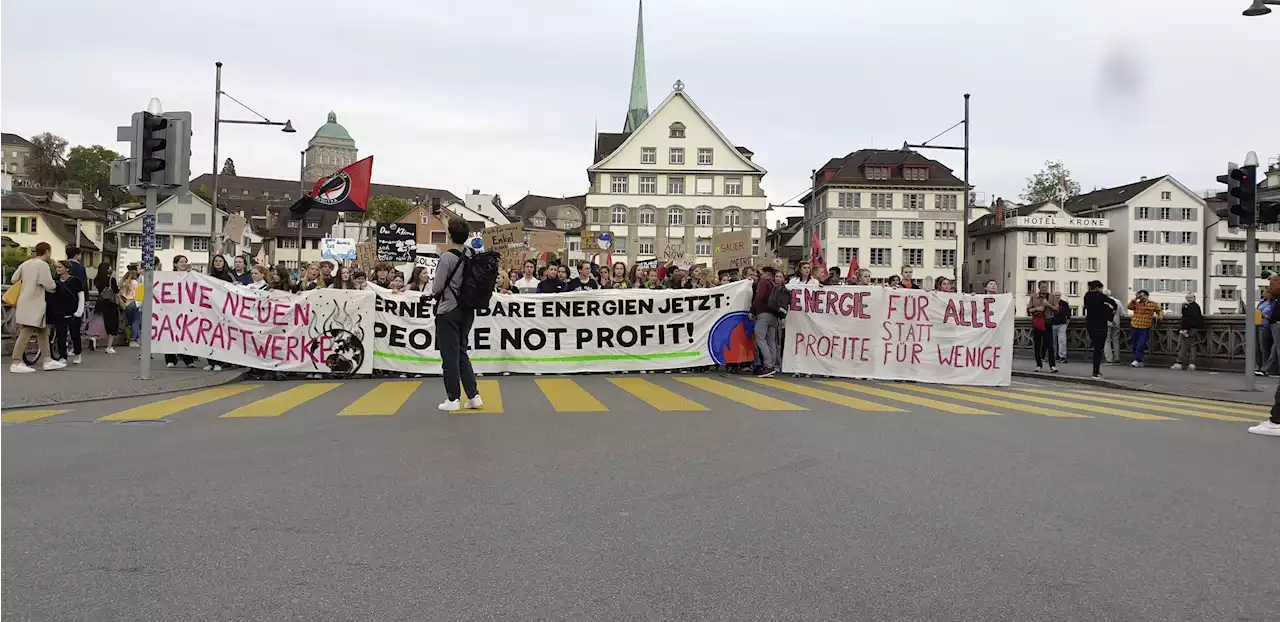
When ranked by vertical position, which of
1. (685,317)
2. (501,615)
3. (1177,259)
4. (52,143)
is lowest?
(501,615)

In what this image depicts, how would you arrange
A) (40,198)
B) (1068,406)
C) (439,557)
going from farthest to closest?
(40,198)
(1068,406)
(439,557)

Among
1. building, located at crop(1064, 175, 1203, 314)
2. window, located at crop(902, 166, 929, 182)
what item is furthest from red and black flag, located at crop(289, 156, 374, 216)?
building, located at crop(1064, 175, 1203, 314)

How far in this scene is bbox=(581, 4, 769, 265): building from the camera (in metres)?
92.7

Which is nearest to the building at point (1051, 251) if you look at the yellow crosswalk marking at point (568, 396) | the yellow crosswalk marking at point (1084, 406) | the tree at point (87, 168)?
the yellow crosswalk marking at point (1084, 406)

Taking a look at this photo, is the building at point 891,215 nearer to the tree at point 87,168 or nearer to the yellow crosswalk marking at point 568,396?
the yellow crosswalk marking at point 568,396

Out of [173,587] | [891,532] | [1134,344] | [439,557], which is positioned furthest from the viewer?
[1134,344]

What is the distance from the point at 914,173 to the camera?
96750 millimetres

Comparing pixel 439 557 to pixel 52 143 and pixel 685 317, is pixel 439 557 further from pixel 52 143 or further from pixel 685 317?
pixel 52 143

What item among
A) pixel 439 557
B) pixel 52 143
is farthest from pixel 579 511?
pixel 52 143

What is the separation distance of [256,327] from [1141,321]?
17648 mm

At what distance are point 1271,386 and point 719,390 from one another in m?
9.63

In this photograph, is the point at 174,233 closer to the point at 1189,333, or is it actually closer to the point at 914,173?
the point at 914,173

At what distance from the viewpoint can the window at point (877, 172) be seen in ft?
317

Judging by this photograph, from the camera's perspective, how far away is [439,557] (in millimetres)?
4770
